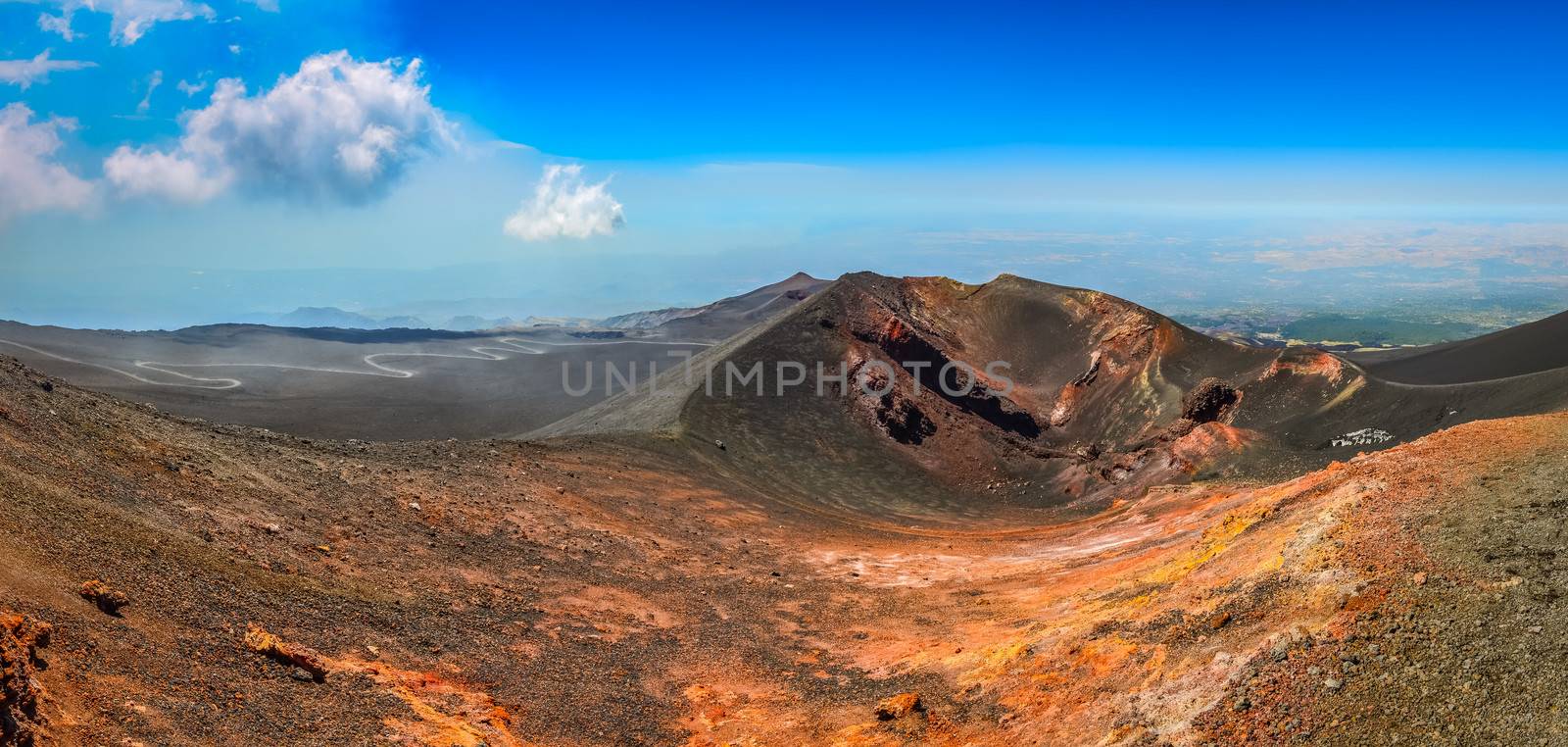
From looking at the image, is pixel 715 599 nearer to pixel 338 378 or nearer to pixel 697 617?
pixel 697 617

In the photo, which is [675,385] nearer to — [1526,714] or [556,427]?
[556,427]

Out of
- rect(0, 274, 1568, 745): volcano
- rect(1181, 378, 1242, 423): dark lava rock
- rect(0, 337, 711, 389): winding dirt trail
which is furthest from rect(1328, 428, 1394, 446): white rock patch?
rect(0, 337, 711, 389): winding dirt trail

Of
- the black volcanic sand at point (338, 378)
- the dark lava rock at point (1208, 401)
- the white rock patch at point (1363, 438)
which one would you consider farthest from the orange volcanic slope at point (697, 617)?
the black volcanic sand at point (338, 378)

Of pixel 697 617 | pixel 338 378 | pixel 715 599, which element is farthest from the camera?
pixel 338 378

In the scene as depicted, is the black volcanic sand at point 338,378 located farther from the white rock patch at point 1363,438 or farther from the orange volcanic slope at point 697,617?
the white rock patch at point 1363,438

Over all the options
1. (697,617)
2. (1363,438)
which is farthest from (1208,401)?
(697,617)

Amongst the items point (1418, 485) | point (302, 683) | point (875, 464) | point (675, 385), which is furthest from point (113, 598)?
point (675, 385)
